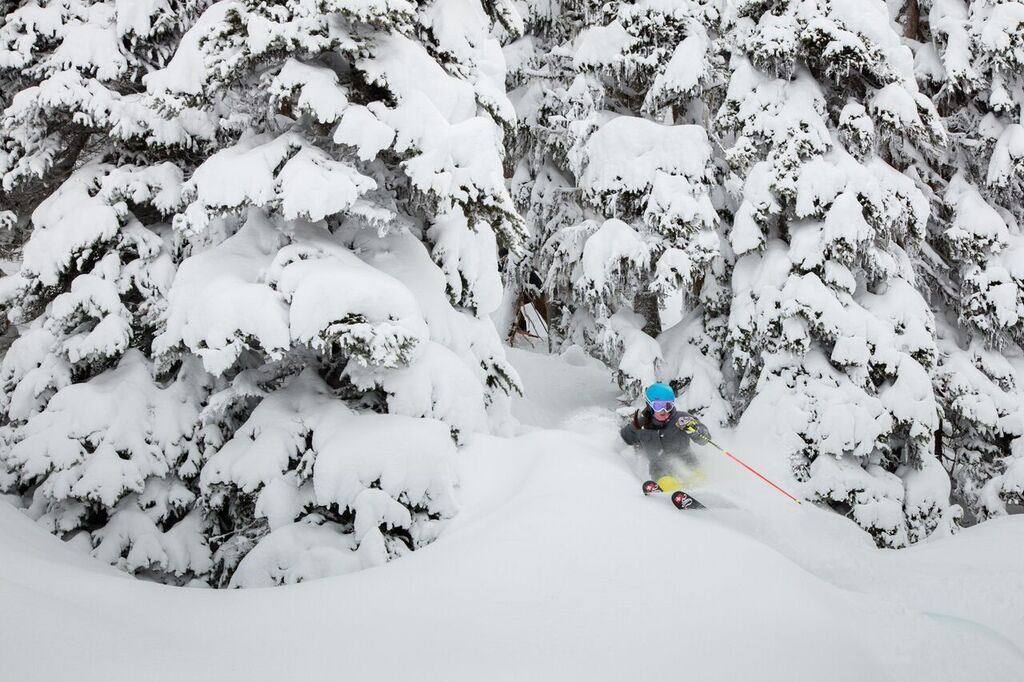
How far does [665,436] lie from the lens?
8.10 metres

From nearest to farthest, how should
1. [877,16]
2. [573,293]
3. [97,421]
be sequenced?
1. [97,421]
2. [877,16]
3. [573,293]

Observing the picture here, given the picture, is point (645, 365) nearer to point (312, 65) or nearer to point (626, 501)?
point (626, 501)

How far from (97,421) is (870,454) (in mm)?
9958

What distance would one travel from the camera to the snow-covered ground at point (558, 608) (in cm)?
342

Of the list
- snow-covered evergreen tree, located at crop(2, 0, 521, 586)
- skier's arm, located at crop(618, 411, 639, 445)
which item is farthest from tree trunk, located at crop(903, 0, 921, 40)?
skier's arm, located at crop(618, 411, 639, 445)

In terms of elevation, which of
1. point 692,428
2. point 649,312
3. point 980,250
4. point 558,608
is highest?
point 558,608

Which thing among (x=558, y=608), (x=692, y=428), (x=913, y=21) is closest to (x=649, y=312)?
(x=692, y=428)

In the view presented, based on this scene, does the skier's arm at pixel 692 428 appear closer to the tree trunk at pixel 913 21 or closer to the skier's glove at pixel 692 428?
the skier's glove at pixel 692 428

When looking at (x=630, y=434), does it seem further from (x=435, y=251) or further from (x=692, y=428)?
(x=435, y=251)

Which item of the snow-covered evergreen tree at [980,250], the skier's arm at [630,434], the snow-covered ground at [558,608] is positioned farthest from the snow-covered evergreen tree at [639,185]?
the snow-covered ground at [558,608]

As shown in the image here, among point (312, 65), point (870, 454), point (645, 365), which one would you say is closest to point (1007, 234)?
point (870, 454)

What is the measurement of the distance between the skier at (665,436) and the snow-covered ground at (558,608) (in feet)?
4.59

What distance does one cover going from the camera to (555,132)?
44.4 ft

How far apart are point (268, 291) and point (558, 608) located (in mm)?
3745
